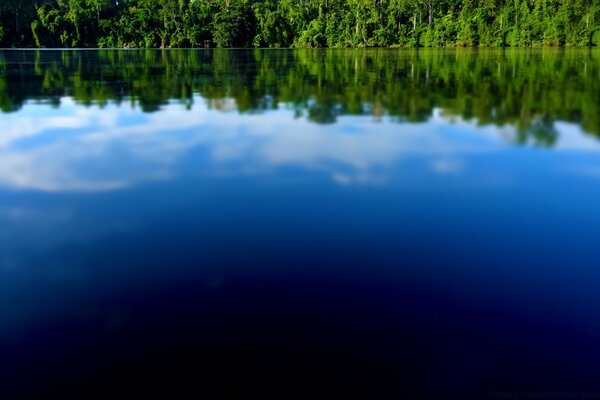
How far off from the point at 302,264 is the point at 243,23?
10904 centimetres

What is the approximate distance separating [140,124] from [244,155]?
17.4 ft

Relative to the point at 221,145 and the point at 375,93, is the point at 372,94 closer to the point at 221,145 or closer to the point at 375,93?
the point at 375,93

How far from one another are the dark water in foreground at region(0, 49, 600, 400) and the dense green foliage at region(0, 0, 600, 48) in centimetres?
9115

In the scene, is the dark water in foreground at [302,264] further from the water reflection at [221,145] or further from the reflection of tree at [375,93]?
the reflection of tree at [375,93]

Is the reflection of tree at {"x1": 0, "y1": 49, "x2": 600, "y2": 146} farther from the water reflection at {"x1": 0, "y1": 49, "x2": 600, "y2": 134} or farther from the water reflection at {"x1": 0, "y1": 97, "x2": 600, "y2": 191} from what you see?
the water reflection at {"x1": 0, "y1": 97, "x2": 600, "y2": 191}

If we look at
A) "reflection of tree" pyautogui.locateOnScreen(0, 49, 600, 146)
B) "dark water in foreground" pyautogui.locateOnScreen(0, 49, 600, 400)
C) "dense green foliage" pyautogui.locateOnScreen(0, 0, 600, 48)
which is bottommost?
"dark water in foreground" pyautogui.locateOnScreen(0, 49, 600, 400)

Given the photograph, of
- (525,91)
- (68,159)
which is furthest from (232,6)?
(68,159)

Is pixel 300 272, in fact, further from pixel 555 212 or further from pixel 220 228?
pixel 555 212

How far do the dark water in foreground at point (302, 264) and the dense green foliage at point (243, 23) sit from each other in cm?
9115

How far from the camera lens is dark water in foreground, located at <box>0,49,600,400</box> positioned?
5.06m

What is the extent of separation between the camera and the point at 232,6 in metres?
113

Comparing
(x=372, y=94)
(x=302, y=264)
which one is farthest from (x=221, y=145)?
(x=372, y=94)

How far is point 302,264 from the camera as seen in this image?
689 centimetres

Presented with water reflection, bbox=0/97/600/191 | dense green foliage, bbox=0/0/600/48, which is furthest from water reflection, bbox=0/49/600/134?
dense green foliage, bbox=0/0/600/48
